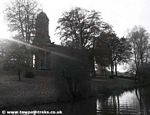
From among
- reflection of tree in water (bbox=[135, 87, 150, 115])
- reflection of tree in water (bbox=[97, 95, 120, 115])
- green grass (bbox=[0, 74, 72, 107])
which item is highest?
green grass (bbox=[0, 74, 72, 107])

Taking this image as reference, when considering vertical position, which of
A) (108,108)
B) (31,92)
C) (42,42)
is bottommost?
(108,108)

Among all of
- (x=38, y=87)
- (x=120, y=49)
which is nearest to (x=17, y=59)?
(x=38, y=87)

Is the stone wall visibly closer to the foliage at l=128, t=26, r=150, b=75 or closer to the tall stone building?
the tall stone building

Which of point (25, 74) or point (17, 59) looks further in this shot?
point (25, 74)

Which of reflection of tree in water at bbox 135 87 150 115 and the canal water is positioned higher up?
reflection of tree in water at bbox 135 87 150 115

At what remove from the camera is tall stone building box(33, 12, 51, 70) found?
4100cm

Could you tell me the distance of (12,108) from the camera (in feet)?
74.5

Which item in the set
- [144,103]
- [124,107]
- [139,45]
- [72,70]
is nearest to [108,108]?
[124,107]

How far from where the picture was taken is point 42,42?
136 ft

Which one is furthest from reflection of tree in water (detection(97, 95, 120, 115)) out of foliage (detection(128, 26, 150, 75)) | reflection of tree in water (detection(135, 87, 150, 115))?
foliage (detection(128, 26, 150, 75))

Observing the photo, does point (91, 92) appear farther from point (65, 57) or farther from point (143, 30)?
point (143, 30)

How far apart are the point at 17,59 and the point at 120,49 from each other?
37.9 meters

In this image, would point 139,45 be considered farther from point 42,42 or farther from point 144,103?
point 144,103

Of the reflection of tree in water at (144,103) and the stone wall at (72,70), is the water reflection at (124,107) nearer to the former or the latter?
the reflection of tree in water at (144,103)
